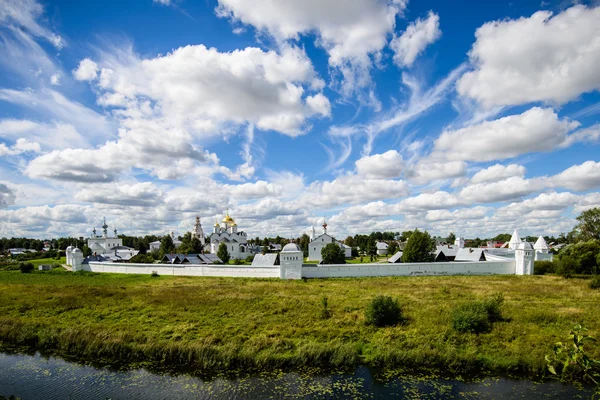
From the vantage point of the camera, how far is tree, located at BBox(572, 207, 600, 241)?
5159cm

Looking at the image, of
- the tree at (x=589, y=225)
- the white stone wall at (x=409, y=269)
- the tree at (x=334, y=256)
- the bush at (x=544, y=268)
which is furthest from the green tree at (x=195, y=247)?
the tree at (x=589, y=225)

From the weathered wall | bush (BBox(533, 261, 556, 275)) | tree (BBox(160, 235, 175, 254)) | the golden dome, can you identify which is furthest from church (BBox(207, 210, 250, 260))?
bush (BBox(533, 261, 556, 275))

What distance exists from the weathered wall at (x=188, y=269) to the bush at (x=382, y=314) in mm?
17687

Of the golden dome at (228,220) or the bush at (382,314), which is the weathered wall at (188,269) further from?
the golden dome at (228,220)

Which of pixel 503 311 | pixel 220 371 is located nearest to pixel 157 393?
pixel 220 371

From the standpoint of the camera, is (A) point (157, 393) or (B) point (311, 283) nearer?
(A) point (157, 393)

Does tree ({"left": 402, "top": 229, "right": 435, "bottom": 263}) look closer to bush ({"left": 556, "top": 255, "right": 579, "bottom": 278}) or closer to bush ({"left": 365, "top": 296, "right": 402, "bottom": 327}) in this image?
bush ({"left": 556, "top": 255, "right": 579, "bottom": 278})

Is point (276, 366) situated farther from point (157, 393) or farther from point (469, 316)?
point (469, 316)

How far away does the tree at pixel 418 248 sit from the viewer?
40.8m

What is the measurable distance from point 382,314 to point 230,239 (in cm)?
5429

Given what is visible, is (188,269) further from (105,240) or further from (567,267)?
(105,240)

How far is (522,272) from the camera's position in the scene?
37.0 m

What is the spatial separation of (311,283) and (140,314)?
48.8ft

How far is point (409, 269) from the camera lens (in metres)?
36.3
